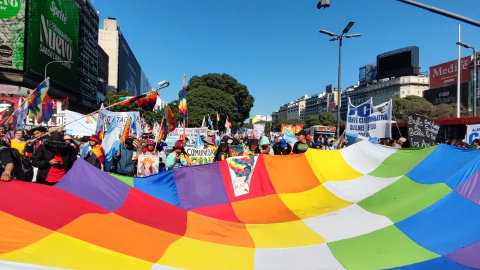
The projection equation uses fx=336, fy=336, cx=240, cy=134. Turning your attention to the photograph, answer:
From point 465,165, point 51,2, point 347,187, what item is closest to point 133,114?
point 347,187

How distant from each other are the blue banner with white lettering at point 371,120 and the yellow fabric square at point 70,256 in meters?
9.25

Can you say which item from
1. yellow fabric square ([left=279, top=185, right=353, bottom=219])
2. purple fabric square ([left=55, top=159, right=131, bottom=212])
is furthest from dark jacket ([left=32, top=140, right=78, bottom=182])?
yellow fabric square ([left=279, top=185, right=353, bottom=219])

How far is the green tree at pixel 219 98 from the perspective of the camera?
6369cm

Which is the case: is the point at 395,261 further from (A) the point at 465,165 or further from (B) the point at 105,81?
(B) the point at 105,81

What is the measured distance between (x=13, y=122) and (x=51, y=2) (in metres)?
41.9

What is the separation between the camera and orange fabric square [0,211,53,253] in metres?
3.02

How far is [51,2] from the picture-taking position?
44188 millimetres

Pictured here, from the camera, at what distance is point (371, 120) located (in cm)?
1169

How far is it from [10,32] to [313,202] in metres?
45.1

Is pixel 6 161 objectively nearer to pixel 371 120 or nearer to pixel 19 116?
pixel 19 116

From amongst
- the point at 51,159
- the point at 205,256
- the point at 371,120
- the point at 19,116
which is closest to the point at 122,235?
the point at 205,256

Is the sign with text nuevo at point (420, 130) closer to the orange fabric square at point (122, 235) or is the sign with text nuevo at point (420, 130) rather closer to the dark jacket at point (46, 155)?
the orange fabric square at point (122, 235)

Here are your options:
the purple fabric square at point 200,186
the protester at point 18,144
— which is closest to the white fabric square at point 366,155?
the purple fabric square at point 200,186

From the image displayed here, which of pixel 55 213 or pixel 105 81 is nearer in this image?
pixel 55 213
